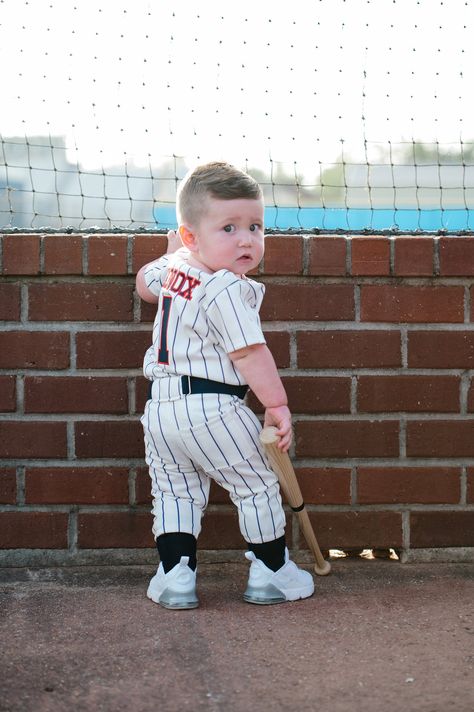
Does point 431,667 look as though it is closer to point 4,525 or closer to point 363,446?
point 363,446

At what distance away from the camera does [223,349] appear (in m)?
2.76

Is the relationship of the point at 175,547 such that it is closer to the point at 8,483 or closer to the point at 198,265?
the point at 8,483

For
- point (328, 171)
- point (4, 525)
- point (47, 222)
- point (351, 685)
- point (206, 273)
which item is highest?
point (47, 222)

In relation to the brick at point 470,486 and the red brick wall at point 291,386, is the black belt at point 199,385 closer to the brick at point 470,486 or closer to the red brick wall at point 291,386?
the red brick wall at point 291,386

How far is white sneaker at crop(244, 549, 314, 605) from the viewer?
2.85 m

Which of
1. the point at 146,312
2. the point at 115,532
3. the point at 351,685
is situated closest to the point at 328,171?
the point at 146,312

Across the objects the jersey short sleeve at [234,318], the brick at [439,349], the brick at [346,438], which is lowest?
the brick at [346,438]

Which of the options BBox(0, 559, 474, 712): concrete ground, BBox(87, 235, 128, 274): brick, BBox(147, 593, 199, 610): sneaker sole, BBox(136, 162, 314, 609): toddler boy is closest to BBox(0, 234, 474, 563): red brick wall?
BBox(87, 235, 128, 274): brick

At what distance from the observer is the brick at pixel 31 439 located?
3186mm

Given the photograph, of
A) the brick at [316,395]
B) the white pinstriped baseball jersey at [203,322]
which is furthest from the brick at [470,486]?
the white pinstriped baseball jersey at [203,322]

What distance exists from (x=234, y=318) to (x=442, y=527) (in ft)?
3.78

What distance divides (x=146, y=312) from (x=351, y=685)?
4.72 ft

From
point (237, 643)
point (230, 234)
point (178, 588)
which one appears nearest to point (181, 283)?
point (230, 234)

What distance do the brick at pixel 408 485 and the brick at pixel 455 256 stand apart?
67 cm
